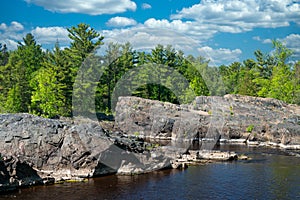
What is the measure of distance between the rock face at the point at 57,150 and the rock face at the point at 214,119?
29.7m

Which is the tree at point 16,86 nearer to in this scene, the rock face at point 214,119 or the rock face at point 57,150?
the rock face at point 214,119

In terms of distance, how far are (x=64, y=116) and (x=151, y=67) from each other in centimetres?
2662

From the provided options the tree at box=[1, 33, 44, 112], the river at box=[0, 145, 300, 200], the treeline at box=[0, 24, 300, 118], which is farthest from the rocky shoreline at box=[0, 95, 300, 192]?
the tree at box=[1, 33, 44, 112]

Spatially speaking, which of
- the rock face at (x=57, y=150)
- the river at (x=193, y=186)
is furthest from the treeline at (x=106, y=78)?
the river at (x=193, y=186)

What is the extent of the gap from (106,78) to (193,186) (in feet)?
172

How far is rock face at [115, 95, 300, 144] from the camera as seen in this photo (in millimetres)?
65188

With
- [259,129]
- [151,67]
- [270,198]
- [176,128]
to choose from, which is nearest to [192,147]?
[176,128]

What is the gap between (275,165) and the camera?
145 ft

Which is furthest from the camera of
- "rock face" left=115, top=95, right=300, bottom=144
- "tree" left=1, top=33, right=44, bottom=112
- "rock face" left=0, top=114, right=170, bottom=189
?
"tree" left=1, top=33, right=44, bottom=112

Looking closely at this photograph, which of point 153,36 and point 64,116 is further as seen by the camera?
point 64,116

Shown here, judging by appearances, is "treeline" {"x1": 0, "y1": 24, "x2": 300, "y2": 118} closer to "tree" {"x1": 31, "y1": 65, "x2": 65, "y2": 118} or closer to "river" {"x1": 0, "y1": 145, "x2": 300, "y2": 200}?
"tree" {"x1": 31, "y1": 65, "x2": 65, "y2": 118}

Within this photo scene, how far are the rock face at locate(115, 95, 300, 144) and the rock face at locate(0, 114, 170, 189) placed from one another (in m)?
29.7

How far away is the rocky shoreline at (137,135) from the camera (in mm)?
36000

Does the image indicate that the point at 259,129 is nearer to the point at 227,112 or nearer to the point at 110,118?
the point at 227,112
